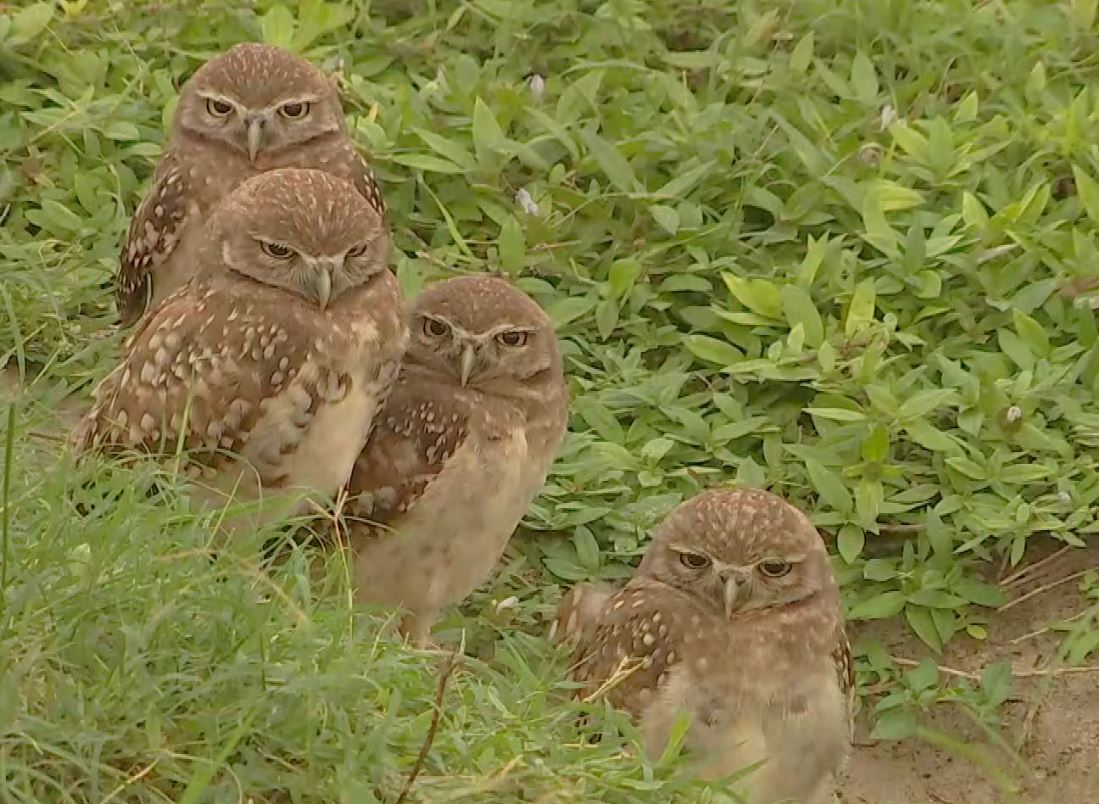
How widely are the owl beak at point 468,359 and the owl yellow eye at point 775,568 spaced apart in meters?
0.83

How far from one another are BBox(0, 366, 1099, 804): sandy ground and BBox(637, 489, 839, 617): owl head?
2.58ft

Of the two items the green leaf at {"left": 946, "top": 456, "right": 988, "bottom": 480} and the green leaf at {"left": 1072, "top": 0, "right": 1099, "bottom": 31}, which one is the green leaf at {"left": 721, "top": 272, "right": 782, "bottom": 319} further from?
the green leaf at {"left": 1072, "top": 0, "right": 1099, "bottom": 31}

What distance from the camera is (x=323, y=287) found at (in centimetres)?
467

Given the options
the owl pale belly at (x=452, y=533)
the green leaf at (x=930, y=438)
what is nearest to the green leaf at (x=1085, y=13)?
the green leaf at (x=930, y=438)

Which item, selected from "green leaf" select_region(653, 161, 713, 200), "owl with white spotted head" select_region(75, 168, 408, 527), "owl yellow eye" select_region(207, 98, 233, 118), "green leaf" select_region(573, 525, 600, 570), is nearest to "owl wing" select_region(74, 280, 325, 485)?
"owl with white spotted head" select_region(75, 168, 408, 527)

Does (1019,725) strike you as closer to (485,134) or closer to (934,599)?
(934,599)

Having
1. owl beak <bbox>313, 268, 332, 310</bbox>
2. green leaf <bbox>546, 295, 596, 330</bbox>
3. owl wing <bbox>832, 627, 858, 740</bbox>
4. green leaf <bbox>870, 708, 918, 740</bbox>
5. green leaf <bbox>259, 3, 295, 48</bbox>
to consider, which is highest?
owl beak <bbox>313, 268, 332, 310</bbox>

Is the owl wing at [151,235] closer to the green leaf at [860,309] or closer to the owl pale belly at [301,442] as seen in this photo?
the owl pale belly at [301,442]

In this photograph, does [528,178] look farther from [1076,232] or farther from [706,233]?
[1076,232]

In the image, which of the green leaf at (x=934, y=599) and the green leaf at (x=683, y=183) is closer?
the green leaf at (x=934, y=599)

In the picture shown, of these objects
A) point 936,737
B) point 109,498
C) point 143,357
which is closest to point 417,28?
point 143,357

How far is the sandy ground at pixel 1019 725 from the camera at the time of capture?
5234 mm

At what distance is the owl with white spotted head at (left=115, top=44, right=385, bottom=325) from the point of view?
5.47 meters

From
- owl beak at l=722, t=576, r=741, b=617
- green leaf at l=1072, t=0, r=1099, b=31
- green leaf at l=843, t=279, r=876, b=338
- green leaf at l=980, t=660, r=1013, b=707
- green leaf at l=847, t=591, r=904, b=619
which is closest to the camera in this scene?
owl beak at l=722, t=576, r=741, b=617
